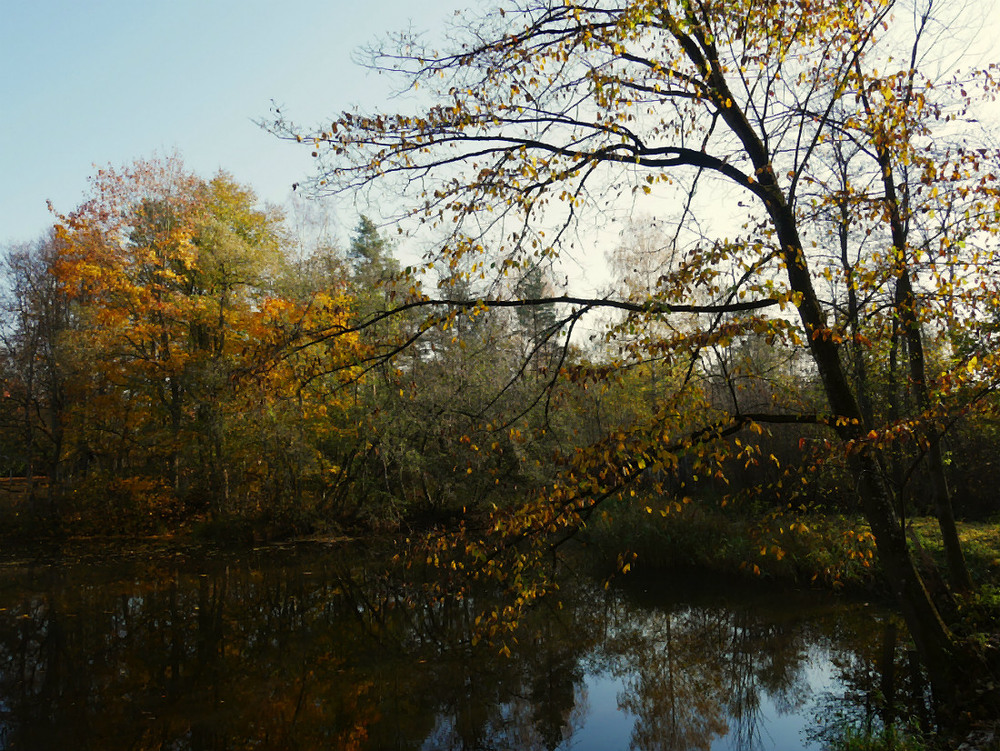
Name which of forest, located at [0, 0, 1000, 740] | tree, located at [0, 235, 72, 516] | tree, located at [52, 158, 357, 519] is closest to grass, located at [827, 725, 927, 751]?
forest, located at [0, 0, 1000, 740]

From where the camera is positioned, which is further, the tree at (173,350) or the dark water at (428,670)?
the tree at (173,350)

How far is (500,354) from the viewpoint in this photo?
15781 mm

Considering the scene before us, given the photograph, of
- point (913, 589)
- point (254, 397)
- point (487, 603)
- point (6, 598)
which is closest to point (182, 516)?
point (6, 598)

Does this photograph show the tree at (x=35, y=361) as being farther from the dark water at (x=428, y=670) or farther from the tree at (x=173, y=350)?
the dark water at (x=428, y=670)

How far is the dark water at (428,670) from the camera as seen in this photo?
6738mm

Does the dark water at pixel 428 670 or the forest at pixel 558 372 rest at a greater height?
the forest at pixel 558 372

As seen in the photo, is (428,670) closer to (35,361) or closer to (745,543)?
(745,543)

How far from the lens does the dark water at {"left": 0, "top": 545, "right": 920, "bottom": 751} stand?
22.1 feet

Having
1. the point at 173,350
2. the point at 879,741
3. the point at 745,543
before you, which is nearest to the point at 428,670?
the point at 879,741

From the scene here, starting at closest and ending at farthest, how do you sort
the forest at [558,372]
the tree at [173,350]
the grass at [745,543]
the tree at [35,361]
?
the forest at [558,372], the grass at [745,543], the tree at [173,350], the tree at [35,361]

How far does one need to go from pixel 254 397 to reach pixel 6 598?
10.7 metres

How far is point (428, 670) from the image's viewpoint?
8375mm

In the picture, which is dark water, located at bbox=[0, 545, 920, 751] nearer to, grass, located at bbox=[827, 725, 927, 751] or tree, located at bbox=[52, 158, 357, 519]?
grass, located at bbox=[827, 725, 927, 751]

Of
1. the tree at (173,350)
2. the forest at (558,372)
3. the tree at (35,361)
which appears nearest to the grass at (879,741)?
the forest at (558,372)
